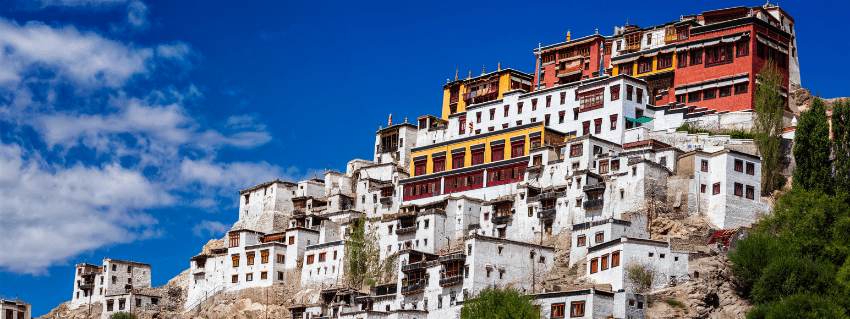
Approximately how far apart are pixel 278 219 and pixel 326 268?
17.2m

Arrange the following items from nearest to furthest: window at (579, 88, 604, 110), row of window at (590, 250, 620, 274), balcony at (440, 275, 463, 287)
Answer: row of window at (590, 250, 620, 274) → balcony at (440, 275, 463, 287) → window at (579, 88, 604, 110)

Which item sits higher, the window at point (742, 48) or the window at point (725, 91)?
the window at point (742, 48)

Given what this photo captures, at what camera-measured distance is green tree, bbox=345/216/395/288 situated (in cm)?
8931

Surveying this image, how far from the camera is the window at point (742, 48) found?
309 feet

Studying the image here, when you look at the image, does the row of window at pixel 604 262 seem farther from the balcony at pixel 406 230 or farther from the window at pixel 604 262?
the balcony at pixel 406 230

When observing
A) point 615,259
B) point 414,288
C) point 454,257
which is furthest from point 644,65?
point 414,288

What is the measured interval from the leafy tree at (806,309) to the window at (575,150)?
85.2 ft

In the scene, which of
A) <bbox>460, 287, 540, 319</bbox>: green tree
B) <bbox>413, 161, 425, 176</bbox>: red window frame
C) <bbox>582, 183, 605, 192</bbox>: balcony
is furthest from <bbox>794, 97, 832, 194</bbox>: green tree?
<bbox>413, 161, 425, 176</bbox>: red window frame

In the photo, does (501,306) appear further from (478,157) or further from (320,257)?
(478,157)

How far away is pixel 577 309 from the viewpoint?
227ft

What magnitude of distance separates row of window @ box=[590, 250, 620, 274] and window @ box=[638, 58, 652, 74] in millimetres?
30049

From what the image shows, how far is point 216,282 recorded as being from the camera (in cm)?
9744

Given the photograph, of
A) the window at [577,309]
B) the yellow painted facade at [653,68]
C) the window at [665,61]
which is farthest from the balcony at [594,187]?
the window at [665,61]

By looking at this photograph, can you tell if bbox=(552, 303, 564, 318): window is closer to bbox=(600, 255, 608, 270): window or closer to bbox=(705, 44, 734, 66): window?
bbox=(600, 255, 608, 270): window
